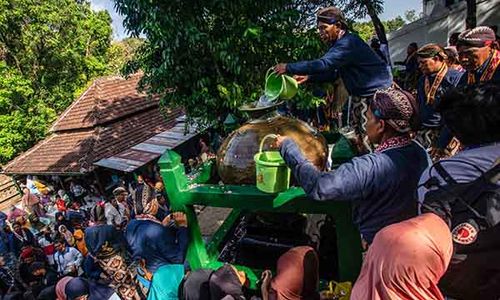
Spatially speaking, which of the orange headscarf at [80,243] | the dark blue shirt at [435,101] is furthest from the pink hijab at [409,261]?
the orange headscarf at [80,243]

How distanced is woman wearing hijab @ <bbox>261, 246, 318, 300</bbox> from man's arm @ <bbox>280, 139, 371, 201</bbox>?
77 centimetres

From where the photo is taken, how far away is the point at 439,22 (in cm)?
1207

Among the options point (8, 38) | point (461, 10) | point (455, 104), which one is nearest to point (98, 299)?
point (455, 104)

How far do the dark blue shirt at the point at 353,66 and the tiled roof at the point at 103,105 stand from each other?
41.5ft

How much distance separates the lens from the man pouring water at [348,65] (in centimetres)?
274

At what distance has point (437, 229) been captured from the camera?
45.9 inches

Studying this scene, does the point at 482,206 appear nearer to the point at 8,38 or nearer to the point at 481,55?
the point at 481,55

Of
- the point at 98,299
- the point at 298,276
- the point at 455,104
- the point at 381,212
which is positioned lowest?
the point at 98,299

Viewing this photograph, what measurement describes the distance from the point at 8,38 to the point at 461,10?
1882 cm

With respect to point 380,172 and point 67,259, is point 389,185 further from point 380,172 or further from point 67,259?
point 67,259

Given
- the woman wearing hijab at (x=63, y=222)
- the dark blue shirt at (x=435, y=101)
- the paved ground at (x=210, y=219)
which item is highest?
the dark blue shirt at (x=435, y=101)

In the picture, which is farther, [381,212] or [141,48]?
[141,48]

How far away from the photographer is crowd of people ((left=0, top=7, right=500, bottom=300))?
3.81 feet

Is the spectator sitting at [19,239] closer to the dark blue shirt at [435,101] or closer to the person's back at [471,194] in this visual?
the dark blue shirt at [435,101]
